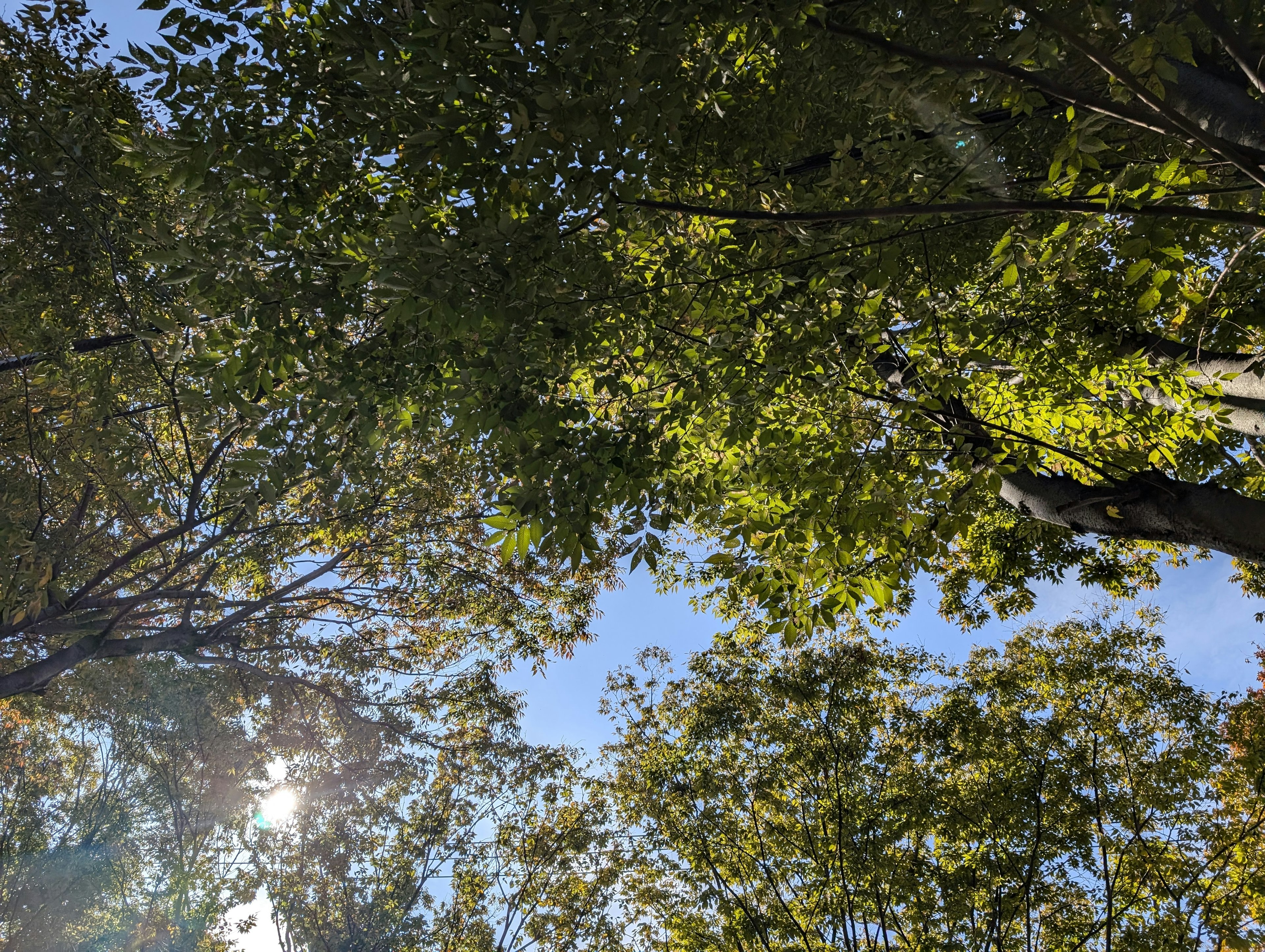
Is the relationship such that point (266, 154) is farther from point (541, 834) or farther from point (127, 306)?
point (541, 834)

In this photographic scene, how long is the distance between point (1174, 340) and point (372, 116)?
A: 605cm

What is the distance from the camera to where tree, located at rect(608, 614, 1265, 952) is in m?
7.14

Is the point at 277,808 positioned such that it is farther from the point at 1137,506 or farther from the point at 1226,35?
the point at 1226,35

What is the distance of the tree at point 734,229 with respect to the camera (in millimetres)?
2055

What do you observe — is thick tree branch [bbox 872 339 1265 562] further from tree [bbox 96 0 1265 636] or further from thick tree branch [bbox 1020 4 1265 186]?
thick tree branch [bbox 1020 4 1265 186]

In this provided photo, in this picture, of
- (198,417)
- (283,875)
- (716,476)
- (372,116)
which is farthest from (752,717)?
(283,875)

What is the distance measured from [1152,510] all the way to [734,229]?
133 inches

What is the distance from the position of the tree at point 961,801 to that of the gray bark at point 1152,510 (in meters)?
4.27

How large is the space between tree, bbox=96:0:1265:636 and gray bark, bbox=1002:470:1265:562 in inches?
1.0

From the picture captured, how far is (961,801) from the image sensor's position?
7.39 m

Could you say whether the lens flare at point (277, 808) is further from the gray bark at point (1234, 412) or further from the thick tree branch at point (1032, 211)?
the gray bark at point (1234, 412)

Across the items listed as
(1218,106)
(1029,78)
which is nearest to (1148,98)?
(1029,78)

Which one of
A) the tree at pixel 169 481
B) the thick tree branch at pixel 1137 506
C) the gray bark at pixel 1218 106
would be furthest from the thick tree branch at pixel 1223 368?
the tree at pixel 169 481

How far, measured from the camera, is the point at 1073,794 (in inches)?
286
